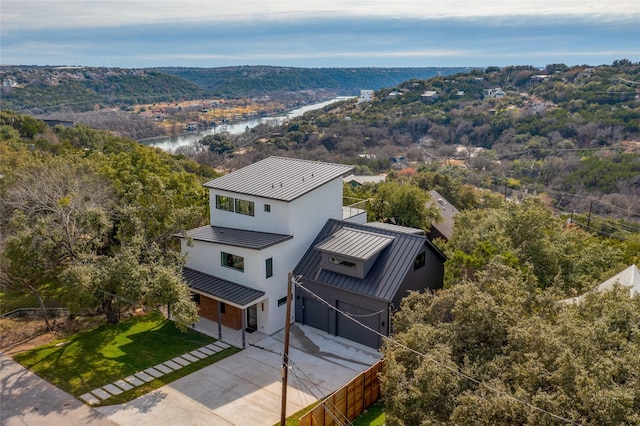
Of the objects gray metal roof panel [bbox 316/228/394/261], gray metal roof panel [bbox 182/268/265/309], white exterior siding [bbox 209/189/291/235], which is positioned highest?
white exterior siding [bbox 209/189/291/235]

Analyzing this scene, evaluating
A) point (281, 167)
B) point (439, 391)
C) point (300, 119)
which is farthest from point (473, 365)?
point (300, 119)

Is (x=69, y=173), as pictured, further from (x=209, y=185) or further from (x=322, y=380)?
(x=322, y=380)

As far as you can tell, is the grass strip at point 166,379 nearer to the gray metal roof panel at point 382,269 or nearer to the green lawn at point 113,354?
the green lawn at point 113,354

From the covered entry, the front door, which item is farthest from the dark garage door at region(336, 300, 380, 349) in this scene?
the front door

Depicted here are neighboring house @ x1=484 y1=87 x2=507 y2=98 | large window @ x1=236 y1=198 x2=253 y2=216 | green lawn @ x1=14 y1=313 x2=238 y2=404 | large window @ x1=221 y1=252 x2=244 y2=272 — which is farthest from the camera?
neighboring house @ x1=484 y1=87 x2=507 y2=98

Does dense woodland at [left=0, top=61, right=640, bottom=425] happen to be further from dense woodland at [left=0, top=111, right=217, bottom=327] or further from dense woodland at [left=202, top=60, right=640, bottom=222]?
dense woodland at [left=202, top=60, right=640, bottom=222]
